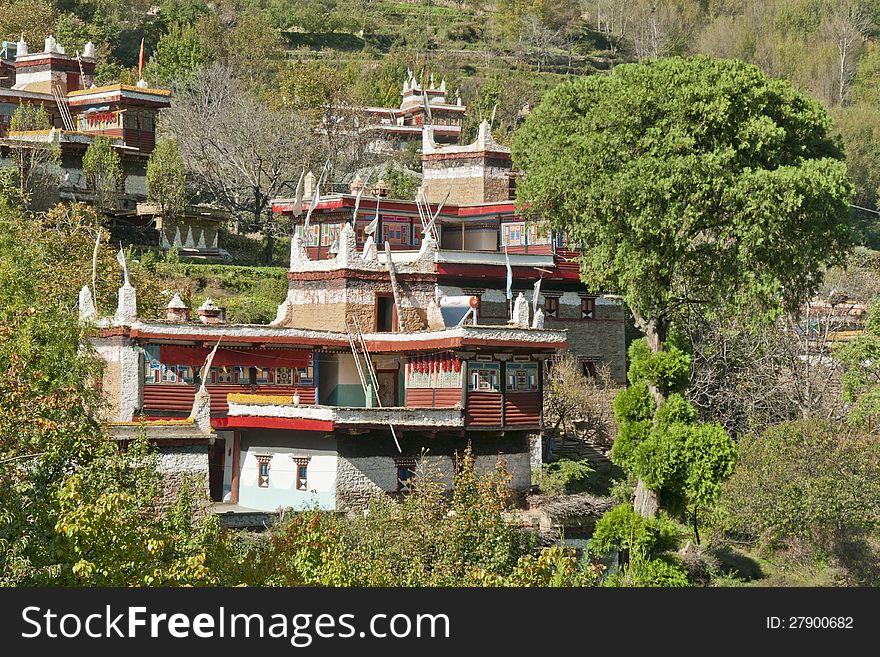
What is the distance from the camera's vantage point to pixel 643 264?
42406 mm

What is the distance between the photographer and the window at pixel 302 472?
131 feet

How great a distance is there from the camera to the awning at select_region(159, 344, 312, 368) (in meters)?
42.7

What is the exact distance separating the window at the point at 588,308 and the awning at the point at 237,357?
13595 millimetres

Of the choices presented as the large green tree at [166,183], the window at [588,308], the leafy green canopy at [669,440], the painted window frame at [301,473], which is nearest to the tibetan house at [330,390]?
the painted window frame at [301,473]

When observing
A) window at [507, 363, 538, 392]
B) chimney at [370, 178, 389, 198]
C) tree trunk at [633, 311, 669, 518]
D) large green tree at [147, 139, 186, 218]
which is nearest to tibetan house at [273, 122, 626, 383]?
chimney at [370, 178, 389, 198]

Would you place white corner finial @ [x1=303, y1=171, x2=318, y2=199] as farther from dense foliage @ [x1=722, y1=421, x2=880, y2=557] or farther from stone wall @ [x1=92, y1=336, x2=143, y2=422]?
dense foliage @ [x1=722, y1=421, x2=880, y2=557]

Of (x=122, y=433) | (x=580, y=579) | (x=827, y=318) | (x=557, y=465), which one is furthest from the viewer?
(x=827, y=318)

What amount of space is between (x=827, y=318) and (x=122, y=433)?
29700 millimetres

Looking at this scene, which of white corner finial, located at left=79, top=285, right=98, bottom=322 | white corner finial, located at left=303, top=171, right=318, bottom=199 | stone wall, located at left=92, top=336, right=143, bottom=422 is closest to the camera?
stone wall, located at left=92, top=336, right=143, bottom=422

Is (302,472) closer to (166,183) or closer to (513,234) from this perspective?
(513,234)

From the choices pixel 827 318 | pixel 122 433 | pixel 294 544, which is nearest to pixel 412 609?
pixel 294 544

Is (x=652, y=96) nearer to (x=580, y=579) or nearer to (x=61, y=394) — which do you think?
(x=580, y=579)

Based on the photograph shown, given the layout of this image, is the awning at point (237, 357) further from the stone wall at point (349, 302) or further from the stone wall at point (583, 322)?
the stone wall at point (583, 322)

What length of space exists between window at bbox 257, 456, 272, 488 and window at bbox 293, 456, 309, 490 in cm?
110
